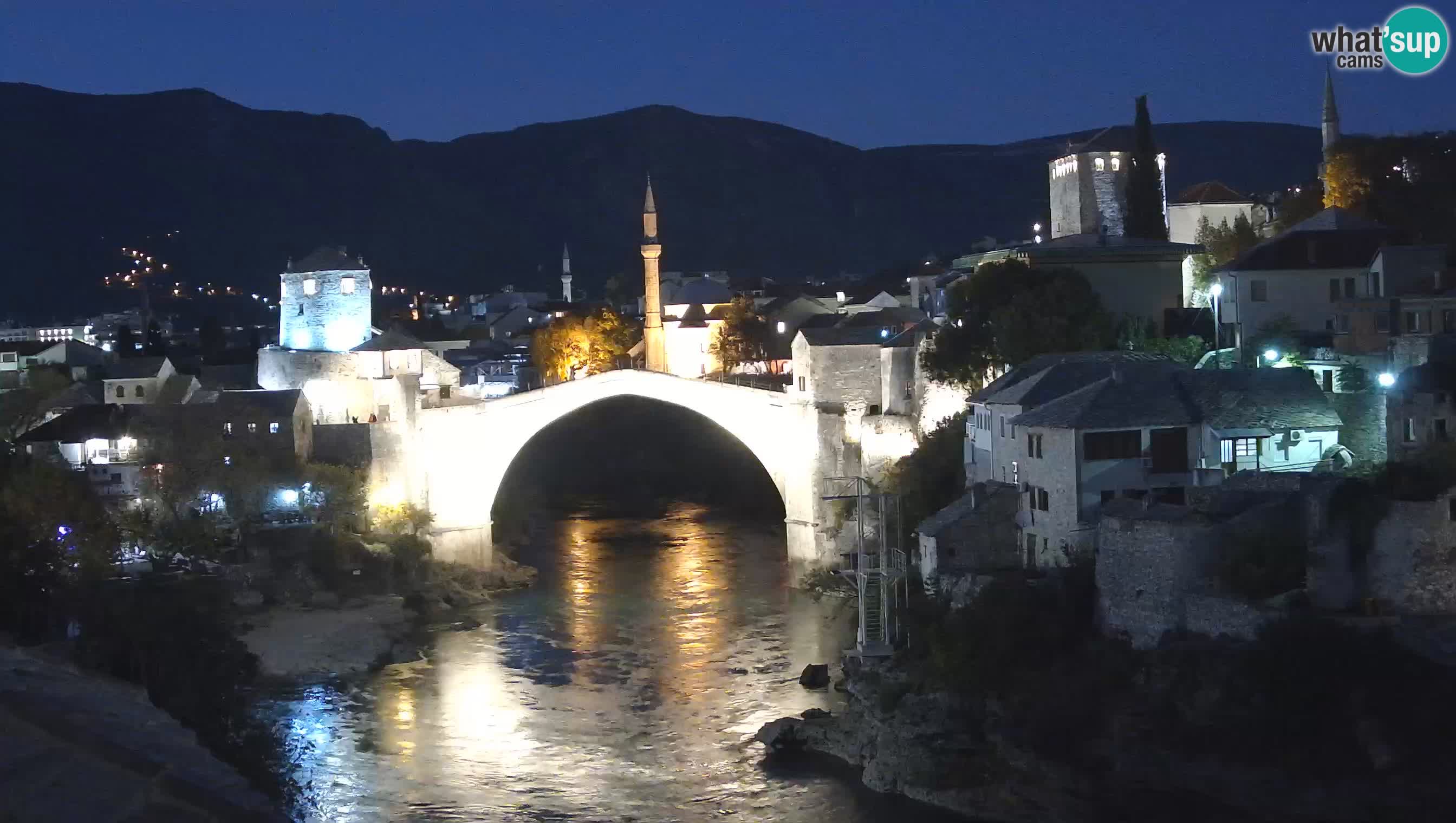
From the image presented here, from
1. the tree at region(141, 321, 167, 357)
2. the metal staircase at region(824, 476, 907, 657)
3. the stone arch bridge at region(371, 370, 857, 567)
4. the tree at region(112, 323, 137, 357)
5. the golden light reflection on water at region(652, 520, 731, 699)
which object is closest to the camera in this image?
the metal staircase at region(824, 476, 907, 657)

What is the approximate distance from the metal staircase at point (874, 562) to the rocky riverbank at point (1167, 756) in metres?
2.50

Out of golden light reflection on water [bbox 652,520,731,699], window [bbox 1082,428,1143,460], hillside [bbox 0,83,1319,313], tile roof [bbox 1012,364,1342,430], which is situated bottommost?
golden light reflection on water [bbox 652,520,731,699]

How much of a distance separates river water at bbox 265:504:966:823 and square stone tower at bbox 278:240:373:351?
6142mm

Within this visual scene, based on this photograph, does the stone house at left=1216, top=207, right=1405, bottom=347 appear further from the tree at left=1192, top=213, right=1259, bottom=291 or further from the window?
the window

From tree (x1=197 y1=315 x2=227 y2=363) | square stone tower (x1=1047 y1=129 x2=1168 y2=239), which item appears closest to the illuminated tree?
square stone tower (x1=1047 y1=129 x2=1168 y2=239)

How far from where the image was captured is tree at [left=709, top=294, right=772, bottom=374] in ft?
126

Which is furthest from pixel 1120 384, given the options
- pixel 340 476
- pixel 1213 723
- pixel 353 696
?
pixel 340 476

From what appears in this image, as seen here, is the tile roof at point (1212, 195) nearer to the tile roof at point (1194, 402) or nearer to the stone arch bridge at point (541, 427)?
the stone arch bridge at point (541, 427)

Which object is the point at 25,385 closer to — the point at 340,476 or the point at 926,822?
the point at 340,476

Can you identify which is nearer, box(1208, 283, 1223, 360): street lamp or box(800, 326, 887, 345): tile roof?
box(1208, 283, 1223, 360): street lamp

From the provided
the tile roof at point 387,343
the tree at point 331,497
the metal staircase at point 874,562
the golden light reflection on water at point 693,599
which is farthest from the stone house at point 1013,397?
the tile roof at point 387,343

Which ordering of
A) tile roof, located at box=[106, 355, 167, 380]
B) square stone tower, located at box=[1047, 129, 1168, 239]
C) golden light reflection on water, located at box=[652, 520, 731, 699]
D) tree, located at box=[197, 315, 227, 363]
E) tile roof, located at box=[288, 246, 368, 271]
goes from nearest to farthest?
golden light reflection on water, located at box=[652, 520, 731, 699] < square stone tower, located at box=[1047, 129, 1168, 239] < tile roof, located at box=[288, 246, 368, 271] < tile roof, located at box=[106, 355, 167, 380] < tree, located at box=[197, 315, 227, 363]

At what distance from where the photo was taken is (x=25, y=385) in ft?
102

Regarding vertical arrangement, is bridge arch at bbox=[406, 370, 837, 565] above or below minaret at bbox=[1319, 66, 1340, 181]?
below
